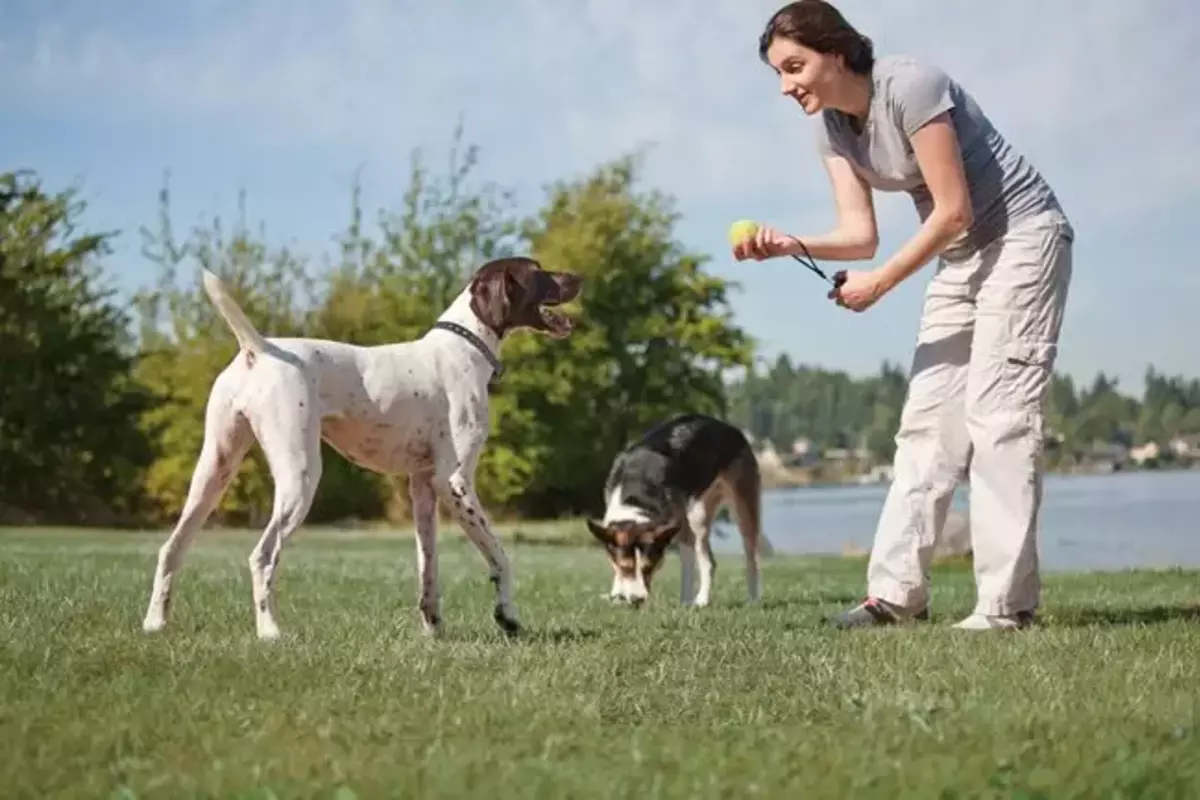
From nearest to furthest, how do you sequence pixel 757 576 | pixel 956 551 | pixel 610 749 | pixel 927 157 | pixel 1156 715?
pixel 610 749
pixel 1156 715
pixel 927 157
pixel 757 576
pixel 956 551

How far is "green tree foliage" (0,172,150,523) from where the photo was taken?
25047 mm

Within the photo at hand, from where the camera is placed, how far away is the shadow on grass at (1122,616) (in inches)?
253

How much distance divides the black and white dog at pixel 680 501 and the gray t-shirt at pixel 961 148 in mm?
3227

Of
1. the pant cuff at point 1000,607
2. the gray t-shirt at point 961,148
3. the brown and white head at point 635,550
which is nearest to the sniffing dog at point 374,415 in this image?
the gray t-shirt at point 961,148

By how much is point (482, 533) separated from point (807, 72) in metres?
2.11

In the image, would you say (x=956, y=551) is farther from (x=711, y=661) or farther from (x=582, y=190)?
(x=582, y=190)

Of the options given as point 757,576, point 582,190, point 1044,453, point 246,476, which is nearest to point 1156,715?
point 1044,453

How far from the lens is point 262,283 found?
26.2 m

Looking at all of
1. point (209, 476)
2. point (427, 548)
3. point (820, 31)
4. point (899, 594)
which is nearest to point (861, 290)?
point (820, 31)

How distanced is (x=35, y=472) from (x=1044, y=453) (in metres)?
21.8

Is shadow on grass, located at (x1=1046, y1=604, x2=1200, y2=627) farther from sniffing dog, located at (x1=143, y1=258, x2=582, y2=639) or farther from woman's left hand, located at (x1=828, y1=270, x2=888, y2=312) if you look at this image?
sniffing dog, located at (x1=143, y1=258, x2=582, y2=639)

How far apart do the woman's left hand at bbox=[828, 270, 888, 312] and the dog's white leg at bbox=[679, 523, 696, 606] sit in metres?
3.21

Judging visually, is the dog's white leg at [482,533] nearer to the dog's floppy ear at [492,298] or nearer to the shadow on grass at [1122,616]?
the dog's floppy ear at [492,298]

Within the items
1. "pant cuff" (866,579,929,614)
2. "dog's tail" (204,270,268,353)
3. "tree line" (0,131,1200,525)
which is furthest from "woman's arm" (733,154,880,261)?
"tree line" (0,131,1200,525)
